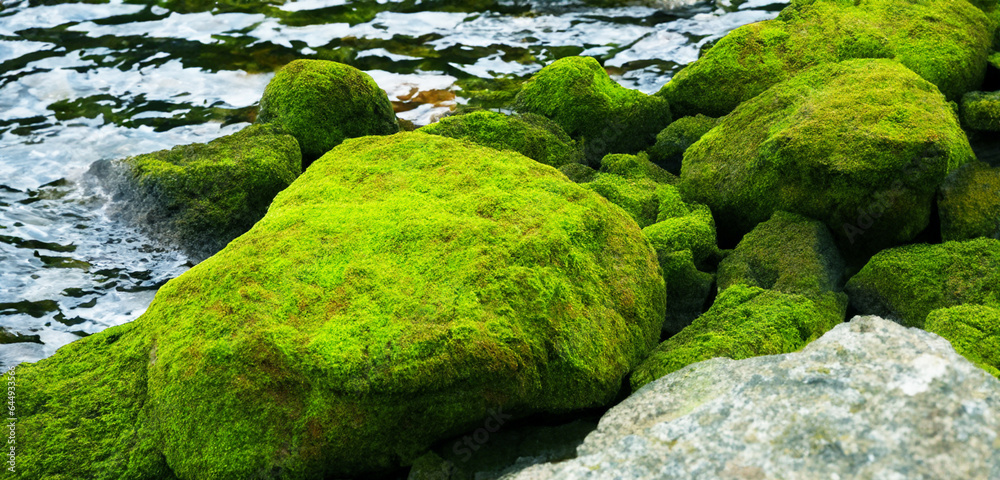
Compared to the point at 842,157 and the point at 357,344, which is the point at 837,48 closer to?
the point at 842,157

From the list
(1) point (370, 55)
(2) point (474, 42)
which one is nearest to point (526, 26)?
(2) point (474, 42)

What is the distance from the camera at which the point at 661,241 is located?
5.79 metres

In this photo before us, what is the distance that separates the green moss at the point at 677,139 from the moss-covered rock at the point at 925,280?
246 cm

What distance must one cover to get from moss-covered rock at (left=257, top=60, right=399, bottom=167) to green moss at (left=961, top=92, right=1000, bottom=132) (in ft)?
19.5

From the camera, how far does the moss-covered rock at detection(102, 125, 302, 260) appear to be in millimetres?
7246

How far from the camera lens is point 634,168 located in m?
7.08

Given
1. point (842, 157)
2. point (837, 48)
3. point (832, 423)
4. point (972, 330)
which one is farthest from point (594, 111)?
point (832, 423)

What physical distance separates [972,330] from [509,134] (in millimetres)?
4238

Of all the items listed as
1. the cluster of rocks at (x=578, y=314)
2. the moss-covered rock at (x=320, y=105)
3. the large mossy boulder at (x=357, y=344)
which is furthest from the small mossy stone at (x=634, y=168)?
the moss-covered rock at (x=320, y=105)

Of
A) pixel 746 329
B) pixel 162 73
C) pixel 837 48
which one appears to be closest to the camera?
pixel 746 329

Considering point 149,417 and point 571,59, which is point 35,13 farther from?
point 149,417

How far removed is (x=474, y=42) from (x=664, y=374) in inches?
360

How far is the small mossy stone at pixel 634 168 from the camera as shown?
23.1 feet

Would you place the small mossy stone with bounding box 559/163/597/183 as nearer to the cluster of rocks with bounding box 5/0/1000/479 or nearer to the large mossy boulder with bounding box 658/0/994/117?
the cluster of rocks with bounding box 5/0/1000/479
